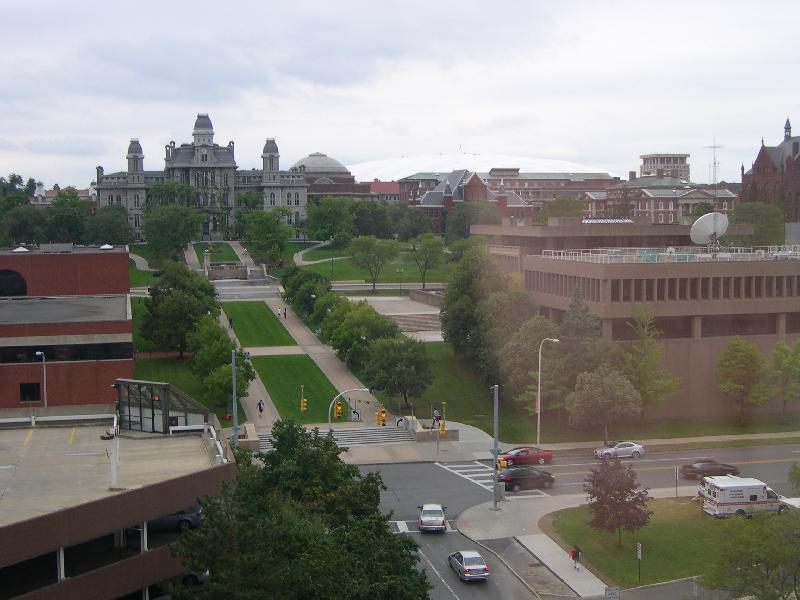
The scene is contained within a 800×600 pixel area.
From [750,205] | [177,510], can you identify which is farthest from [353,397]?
[750,205]

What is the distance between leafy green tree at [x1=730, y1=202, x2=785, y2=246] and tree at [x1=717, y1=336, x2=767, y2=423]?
3581 centimetres

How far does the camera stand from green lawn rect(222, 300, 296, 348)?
6725cm

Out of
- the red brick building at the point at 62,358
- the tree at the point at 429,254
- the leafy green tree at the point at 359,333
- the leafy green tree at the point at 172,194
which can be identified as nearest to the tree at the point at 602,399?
the leafy green tree at the point at 359,333

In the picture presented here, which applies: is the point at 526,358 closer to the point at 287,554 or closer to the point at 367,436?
the point at 367,436

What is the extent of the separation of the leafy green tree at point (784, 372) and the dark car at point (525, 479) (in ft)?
49.5

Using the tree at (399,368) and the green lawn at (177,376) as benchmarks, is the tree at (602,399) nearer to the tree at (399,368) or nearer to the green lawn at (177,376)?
the tree at (399,368)

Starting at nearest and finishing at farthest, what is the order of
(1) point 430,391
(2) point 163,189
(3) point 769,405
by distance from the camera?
(3) point 769,405
(1) point 430,391
(2) point 163,189

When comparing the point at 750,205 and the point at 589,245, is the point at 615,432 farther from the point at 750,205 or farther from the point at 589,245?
the point at 750,205

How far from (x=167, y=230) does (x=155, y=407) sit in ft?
257

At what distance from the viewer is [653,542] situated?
3078cm

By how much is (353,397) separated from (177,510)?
30106 mm

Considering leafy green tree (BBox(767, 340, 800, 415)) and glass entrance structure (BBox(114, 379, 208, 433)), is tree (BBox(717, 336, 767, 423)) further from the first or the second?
glass entrance structure (BBox(114, 379, 208, 433))

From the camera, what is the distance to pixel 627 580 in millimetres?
27766

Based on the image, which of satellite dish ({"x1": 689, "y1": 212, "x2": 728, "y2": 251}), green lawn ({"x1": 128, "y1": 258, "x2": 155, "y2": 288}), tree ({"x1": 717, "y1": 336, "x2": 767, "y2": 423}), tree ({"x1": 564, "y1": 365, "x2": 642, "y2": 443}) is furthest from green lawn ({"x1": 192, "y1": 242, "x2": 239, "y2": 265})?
tree ({"x1": 564, "y1": 365, "x2": 642, "y2": 443})
